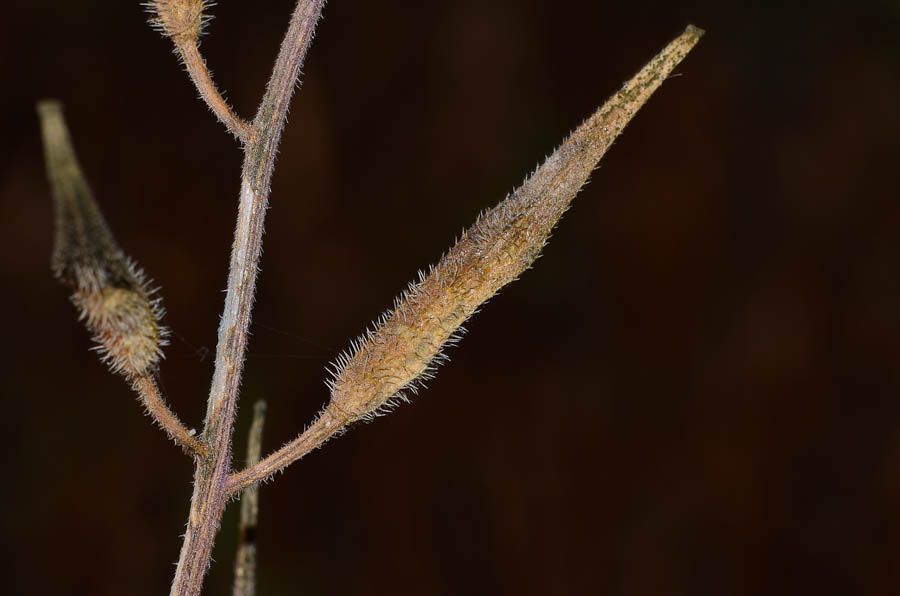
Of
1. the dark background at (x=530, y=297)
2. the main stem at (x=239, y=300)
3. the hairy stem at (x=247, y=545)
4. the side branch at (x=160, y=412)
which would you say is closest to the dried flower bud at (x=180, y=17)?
the main stem at (x=239, y=300)

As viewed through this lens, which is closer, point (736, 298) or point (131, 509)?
point (131, 509)

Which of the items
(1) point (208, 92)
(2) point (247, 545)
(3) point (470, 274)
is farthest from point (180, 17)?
Answer: (2) point (247, 545)

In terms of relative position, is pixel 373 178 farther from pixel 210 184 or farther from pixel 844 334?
pixel 844 334

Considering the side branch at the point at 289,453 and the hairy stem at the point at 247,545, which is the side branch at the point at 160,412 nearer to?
the side branch at the point at 289,453

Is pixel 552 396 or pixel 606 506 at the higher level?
pixel 552 396

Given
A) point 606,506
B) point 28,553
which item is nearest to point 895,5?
point 606,506

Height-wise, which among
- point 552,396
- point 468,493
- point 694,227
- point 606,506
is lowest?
point 606,506
